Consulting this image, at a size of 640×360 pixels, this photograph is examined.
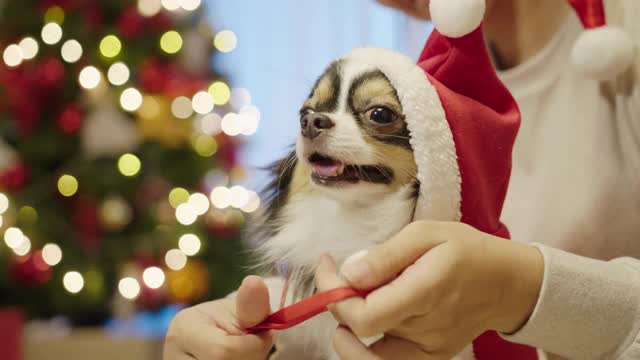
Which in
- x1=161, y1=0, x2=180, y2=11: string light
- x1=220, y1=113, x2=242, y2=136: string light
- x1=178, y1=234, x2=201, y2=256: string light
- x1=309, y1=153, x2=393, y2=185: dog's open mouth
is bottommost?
x1=178, y1=234, x2=201, y2=256: string light

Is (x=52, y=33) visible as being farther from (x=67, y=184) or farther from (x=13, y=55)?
(x=67, y=184)

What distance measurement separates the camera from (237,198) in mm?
2152

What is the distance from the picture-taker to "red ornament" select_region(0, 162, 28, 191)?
211cm

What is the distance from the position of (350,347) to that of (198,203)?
165cm

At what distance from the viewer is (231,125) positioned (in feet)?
7.10

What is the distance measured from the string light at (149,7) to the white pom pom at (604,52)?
160 centimetres

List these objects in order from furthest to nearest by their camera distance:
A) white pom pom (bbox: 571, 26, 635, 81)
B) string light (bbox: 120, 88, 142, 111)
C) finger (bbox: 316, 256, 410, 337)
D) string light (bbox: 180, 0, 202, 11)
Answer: string light (bbox: 180, 0, 202, 11), string light (bbox: 120, 88, 142, 111), white pom pom (bbox: 571, 26, 635, 81), finger (bbox: 316, 256, 410, 337)

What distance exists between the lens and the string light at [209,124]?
211 centimetres

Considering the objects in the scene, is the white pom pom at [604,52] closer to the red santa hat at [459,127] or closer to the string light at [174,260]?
the red santa hat at [459,127]

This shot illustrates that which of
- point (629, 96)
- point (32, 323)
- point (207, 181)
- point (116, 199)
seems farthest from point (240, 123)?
point (629, 96)

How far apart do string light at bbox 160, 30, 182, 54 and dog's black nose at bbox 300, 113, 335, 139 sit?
1.64 meters

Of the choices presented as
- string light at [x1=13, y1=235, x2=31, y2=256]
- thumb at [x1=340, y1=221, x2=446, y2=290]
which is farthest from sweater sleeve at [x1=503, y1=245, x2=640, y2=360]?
string light at [x1=13, y1=235, x2=31, y2=256]

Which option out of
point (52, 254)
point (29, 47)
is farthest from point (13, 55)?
point (52, 254)

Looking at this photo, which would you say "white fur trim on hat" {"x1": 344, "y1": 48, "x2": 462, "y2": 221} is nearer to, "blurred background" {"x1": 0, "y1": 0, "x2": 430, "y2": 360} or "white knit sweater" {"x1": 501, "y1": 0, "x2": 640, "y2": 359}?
"white knit sweater" {"x1": 501, "y1": 0, "x2": 640, "y2": 359}
